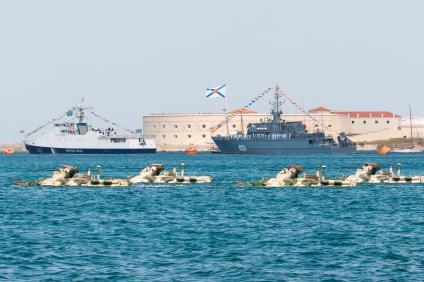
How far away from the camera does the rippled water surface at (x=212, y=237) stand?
111 feet

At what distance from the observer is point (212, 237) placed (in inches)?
1692

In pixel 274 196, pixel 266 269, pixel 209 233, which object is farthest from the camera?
pixel 274 196

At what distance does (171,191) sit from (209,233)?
30.4m

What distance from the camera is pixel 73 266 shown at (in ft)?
114

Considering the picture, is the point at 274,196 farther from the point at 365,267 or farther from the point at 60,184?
the point at 365,267

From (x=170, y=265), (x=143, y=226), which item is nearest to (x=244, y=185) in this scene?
(x=143, y=226)

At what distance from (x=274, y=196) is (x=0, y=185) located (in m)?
28.3

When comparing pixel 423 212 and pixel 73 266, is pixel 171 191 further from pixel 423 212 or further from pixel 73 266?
pixel 73 266

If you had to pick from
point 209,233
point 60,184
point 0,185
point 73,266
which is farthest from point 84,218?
point 0,185

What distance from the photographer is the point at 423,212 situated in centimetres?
5531

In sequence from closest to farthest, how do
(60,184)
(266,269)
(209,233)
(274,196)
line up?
(266,269) < (209,233) < (274,196) < (60,184)

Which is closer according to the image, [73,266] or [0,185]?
[73,266]

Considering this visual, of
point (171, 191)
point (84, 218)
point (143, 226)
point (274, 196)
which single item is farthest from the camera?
point (171, 191)

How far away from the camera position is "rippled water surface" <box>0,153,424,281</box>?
1331 inches
